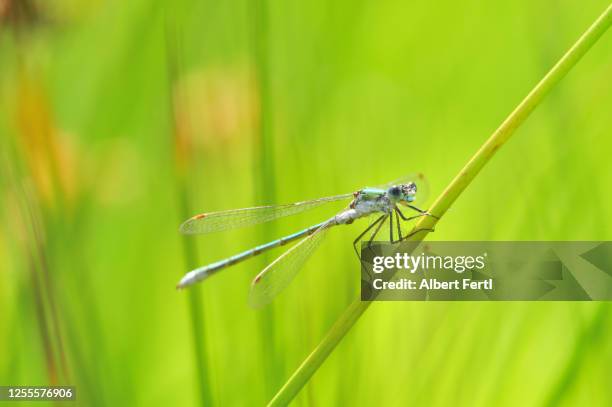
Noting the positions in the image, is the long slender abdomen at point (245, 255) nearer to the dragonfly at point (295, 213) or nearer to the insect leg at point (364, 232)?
the dragonfly at point (295, 213)

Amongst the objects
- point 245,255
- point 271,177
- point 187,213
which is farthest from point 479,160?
point 245,255

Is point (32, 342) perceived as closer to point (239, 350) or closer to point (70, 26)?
point (239, 350)

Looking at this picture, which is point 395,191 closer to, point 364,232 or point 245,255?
point 364,232

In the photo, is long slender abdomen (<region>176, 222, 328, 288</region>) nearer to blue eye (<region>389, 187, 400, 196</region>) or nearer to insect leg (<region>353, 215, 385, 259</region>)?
insect leg (<region>353, 215, 385, 259</region>)

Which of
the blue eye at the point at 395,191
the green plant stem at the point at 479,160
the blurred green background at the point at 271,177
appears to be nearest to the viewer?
the green plant stem at the point at 479,160

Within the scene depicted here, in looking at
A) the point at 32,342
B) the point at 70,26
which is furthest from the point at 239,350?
the point at 70,26

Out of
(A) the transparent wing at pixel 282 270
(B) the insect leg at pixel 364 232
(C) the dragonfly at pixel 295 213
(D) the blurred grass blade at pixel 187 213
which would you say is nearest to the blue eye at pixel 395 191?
(C) the dragonfly at pixel 295 213

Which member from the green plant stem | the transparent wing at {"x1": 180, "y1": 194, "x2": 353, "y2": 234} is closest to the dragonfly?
the transparent wing at {"x1": 180, "y1": 194, "x2": 353, "y2": 234}

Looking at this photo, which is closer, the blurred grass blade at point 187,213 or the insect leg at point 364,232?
the blurred grass blade at point 187,213
